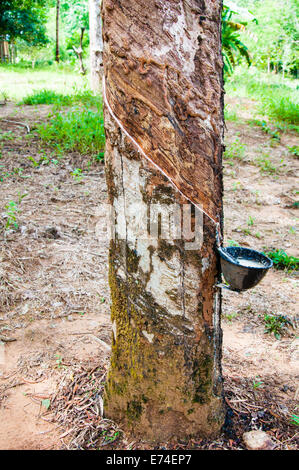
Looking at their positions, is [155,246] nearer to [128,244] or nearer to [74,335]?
[128,244]

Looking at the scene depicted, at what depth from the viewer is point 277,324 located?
7.52ft

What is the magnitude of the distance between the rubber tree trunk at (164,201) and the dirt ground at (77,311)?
203 mm

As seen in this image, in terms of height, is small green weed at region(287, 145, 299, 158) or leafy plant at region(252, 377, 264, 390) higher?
small green weed at region(287, 145, 299, 158)

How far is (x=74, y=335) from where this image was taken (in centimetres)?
213

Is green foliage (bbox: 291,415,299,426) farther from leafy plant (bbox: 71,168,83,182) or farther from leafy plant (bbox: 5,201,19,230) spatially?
leafy plant (bbox: 71,168,83,182)

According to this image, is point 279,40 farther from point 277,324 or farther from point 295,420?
point 295,420

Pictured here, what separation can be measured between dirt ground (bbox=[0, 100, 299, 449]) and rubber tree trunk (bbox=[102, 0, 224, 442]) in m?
0.20

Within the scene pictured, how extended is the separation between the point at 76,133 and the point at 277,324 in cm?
367

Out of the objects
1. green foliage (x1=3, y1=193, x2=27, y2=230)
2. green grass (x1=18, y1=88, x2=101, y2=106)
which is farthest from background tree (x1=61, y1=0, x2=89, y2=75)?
green foliage (x1=3, y1=193, x2=27, y2=230)

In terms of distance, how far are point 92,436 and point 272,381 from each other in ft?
2.93

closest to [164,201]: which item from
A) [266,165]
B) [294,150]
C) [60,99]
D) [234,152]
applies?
[266,165]

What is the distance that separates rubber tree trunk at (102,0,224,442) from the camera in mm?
1117

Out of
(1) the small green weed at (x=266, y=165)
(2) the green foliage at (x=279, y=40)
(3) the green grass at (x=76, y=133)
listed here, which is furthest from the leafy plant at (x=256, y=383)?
(2) the green foliage at (x=279, y=40)

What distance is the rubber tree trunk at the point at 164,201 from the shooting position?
1117mm
